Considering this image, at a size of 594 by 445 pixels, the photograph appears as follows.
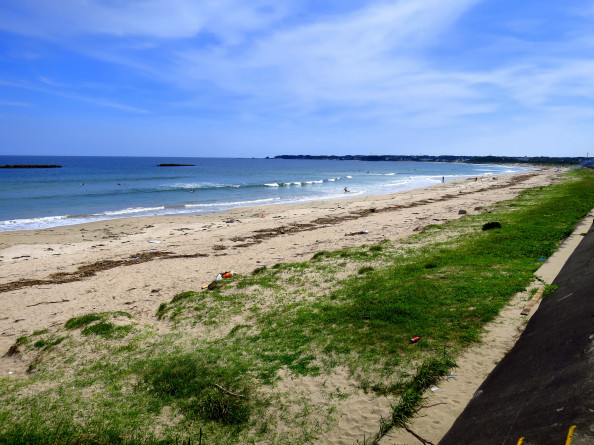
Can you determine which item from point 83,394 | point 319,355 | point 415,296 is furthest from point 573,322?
point 83,394

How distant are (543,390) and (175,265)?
13131mm

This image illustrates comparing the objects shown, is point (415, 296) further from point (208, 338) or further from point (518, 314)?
point (208, 338)

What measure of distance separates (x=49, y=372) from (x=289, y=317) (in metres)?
5.03

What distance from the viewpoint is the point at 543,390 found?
156 inches

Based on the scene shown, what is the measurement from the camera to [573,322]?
5180 mm

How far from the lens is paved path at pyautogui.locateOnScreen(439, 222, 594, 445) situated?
3289 mm

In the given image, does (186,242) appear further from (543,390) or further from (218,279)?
(543,390)

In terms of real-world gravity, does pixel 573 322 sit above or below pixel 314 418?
above

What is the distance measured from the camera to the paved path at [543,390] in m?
3.29

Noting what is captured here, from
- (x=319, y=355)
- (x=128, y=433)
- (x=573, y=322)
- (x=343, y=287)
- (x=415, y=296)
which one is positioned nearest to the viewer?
(x=128, y=433)

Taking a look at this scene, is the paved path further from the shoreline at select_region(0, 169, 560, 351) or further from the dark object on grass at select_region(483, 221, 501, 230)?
the dark object on grass at select_region(483, 221, 501, 230)

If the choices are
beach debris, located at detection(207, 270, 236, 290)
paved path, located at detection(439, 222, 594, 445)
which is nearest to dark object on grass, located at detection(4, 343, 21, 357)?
beach debris, located at detection(207, 270, 236, 290)

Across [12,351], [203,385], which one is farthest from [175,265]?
[203,385]

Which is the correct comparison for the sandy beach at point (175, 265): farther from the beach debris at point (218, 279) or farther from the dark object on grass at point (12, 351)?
the beach debris at point (218, 279)
